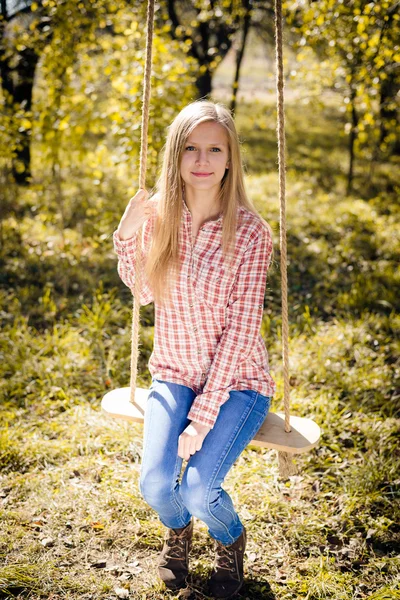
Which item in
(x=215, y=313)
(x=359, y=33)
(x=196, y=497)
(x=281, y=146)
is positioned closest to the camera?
(x=196, y=497)

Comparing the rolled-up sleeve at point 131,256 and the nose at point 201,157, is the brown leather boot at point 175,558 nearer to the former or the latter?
the rolled-up sleeve at point 131,256

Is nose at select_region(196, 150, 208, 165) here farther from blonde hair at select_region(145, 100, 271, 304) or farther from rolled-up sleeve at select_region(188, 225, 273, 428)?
rolled-up sleeve at select_region(188, 225, 273, 428)

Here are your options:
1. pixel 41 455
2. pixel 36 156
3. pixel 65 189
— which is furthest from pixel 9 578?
pixel 36 156

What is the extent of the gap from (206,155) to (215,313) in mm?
636

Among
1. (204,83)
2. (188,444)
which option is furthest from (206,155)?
(204,83)

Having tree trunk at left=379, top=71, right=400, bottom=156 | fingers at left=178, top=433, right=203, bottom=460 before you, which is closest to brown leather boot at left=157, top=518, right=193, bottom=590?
fingers at left=178, top=433, right=203, bottom=460

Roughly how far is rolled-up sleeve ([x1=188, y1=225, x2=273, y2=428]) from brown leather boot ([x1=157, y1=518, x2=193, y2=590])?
0.60 metres

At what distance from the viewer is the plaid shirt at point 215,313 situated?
2264mm

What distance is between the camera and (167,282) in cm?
235

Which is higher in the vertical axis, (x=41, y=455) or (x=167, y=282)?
(x=167, y=282)

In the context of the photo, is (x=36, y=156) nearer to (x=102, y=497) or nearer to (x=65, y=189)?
(x=65, y=189)

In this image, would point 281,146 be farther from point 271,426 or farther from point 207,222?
point 271,426

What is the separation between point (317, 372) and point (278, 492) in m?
1.07

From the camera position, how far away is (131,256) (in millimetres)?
2381
